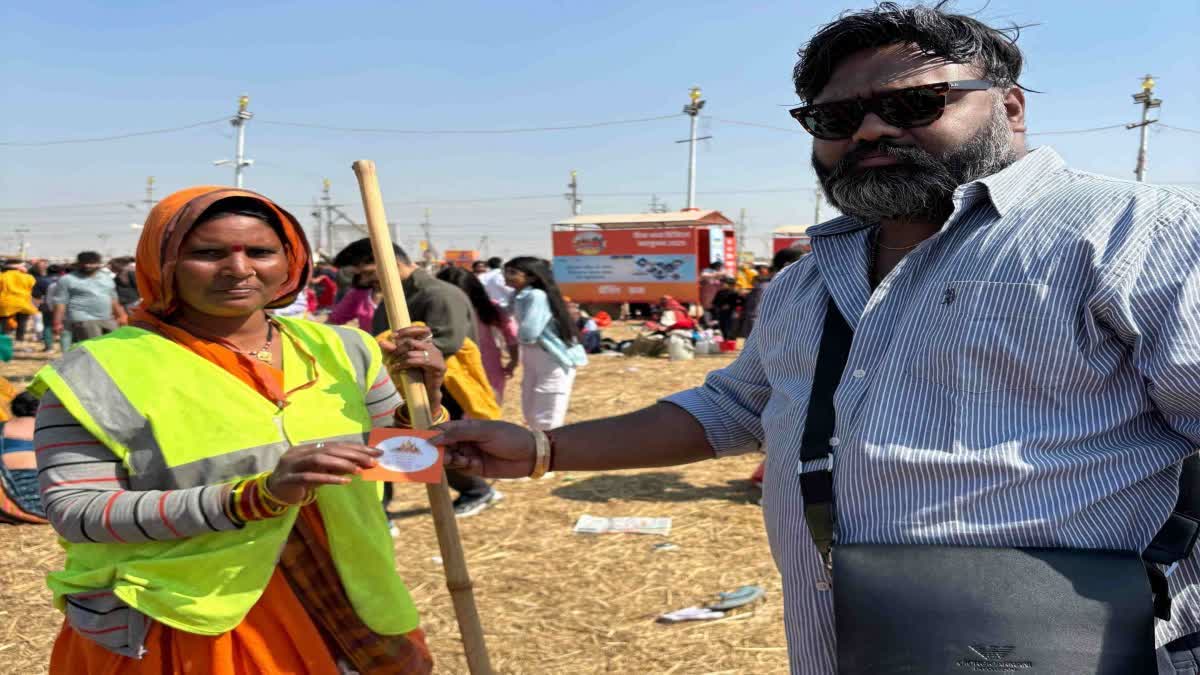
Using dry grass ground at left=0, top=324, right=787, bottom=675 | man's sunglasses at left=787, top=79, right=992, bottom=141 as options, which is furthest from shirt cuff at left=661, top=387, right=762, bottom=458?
dry grass ground at left=0, top=324, right=787, bottom=675

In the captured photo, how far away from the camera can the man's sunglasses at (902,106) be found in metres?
1.82

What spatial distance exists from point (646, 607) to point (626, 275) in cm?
2077

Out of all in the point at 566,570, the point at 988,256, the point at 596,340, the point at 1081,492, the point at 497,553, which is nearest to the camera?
the point at 1081,492

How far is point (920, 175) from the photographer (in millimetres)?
1802

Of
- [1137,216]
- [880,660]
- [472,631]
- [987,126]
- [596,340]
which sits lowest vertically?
[596,340]

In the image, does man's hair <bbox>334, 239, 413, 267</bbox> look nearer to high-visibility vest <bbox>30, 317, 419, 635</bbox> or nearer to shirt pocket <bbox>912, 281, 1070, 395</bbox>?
high-visibility vest <bbox>30, 317, 419, 635</bbox>

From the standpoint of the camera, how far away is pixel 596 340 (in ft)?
58.3

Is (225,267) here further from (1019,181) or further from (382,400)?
(1019,181)

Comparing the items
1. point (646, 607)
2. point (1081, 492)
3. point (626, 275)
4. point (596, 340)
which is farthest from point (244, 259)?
point (626, 275)

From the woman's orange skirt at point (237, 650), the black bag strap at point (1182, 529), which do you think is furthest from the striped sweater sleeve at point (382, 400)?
the black bag strap at point (1182, 529)

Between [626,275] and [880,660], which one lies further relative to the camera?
[626,275]

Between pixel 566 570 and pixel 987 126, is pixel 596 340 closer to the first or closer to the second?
pixel 566 570

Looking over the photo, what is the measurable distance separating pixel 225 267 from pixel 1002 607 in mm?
1943

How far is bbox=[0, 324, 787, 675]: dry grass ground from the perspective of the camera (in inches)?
167
